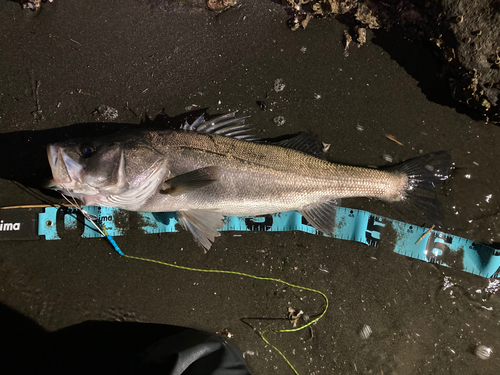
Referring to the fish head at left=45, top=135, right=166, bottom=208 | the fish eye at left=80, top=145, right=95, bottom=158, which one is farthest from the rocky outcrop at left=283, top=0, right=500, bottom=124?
the fish eye at left=80, top=145, right=95, bottom=158

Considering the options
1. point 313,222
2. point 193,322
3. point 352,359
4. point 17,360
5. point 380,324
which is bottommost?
point 17,360

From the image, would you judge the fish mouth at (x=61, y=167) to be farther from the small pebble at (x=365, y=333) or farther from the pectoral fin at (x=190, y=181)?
the small pebble at (x=365, y=333)

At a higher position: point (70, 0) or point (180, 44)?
point (70, 0)

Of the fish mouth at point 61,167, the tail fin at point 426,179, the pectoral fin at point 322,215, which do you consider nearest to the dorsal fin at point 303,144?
the pectoral fin at point 322,215

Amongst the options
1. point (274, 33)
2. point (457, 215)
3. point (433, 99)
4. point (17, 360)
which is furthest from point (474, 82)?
point (17, 360)

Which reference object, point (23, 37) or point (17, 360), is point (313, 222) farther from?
point (23, 37)

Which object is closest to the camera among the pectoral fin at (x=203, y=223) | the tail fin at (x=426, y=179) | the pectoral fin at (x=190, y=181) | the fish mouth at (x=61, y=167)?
the fish mouth at (x=61, y=167)

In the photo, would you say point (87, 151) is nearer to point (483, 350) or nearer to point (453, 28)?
point (453, 28)
